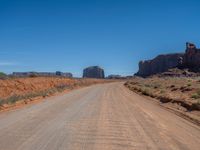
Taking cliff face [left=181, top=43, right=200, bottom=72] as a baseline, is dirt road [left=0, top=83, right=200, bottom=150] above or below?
below

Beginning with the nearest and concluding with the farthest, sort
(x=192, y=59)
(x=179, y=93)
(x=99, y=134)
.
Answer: (x=99, y=134) < (x=179, y=93) < (x=192, y=59)

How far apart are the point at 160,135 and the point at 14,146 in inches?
169

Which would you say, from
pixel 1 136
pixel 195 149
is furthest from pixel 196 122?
pixel 1 136

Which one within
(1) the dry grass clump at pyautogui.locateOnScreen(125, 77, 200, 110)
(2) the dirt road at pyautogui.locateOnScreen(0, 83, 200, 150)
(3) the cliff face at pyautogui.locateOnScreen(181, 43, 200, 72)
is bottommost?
(2) the dirt road at pyautogui.locateOnScreen(0, 83, 200, 150)

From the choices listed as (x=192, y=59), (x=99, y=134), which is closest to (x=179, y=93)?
(x=99, y=134)

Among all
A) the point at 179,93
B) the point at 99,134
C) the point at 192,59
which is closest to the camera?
the point at 99,134

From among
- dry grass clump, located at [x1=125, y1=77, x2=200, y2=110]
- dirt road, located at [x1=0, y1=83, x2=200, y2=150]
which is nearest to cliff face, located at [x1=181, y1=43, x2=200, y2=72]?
dry grass clump, located at [x1=125, y1=77, x2=200, y2=110]

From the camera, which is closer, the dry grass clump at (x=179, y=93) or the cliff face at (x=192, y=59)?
the dry grass clump at (x=179, y=93)

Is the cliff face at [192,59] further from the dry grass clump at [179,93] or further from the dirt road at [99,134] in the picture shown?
the dirt road at [99,134]

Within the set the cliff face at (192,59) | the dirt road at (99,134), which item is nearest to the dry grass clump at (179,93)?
the dirt road at (99,134)

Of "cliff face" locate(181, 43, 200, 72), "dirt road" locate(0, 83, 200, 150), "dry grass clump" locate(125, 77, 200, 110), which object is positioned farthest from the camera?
"cliff face" locate(181, 43, 200, 72)

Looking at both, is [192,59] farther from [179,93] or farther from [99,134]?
[99,134]

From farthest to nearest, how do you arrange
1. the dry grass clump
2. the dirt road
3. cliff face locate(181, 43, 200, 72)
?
cliff face locate(181, 43, 200, 72) → the dry grass clump → the dirt road

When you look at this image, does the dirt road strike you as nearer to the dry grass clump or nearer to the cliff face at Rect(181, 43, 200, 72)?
the dry grass clump
